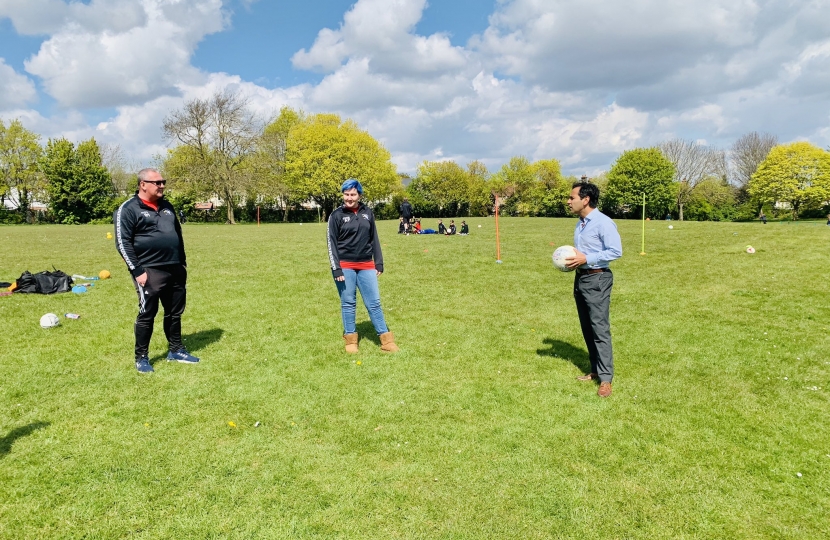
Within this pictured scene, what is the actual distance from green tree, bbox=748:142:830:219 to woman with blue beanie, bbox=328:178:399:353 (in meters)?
58.5

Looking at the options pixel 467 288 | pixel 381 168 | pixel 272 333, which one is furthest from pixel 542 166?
pixel 272 333

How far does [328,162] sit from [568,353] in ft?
159

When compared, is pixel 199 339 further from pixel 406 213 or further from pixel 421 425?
pixel 406 213

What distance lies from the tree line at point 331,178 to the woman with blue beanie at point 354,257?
4162 centimetres

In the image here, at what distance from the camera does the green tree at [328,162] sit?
51.8m

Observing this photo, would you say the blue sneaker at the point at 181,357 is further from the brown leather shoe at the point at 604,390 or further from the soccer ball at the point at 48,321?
the brown leather shoe at the point at 604,390

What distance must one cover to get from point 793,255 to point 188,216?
53195mm

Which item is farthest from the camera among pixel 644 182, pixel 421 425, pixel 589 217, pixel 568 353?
pixel 644 182

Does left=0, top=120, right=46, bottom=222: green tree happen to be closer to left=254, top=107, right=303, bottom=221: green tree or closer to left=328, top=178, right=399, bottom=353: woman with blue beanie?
left=254, top=107, right=303, bottom=221: green tree

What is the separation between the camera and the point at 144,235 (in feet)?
18.5

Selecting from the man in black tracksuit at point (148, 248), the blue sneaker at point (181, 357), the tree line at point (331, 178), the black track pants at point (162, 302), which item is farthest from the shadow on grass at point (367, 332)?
the tree line at point (331, 178)

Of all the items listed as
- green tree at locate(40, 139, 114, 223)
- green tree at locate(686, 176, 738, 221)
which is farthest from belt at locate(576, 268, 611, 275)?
green tree at locate(686, 176, 738, 221)

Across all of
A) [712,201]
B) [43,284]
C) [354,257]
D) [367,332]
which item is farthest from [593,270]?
[712,201]

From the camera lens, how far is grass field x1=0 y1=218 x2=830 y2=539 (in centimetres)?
326
